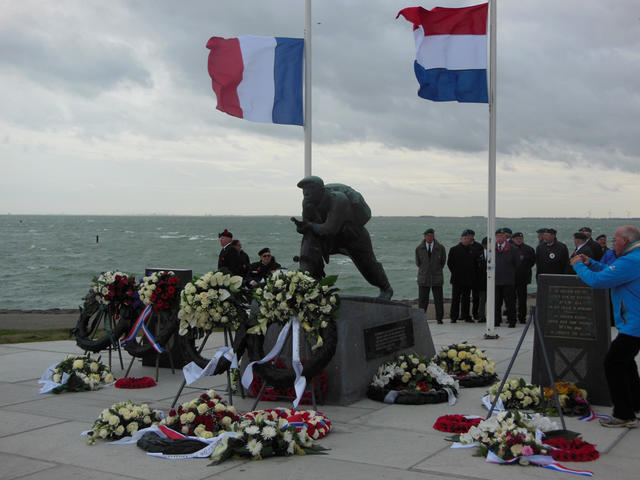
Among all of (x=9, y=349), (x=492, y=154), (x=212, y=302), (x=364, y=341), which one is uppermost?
(x=492, y=154)

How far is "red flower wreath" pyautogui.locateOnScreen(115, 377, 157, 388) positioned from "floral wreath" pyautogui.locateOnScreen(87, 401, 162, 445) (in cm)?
231

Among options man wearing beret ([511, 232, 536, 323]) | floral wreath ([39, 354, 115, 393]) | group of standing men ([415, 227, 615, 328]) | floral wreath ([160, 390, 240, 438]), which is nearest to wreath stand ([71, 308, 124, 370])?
floral wreath ([39, 354, 115, 393])

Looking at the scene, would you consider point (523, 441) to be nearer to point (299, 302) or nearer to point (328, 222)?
point (299, 302)

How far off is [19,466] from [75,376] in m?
3.18

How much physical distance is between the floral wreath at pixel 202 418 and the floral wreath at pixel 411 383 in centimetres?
213

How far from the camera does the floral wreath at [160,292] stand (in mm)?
8672

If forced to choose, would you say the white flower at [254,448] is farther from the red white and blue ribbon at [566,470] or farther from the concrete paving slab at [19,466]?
the red white and blue ribbon at [566,470]

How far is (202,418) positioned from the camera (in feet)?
20.0

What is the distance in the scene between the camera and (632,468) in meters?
5.33

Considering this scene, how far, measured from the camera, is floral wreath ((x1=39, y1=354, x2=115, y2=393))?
8.43m

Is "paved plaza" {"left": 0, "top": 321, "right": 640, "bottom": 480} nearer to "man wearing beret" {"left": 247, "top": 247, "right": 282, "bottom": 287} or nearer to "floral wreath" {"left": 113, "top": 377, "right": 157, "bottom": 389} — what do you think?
"floral wreath" {"left": 113, "top": 377, "right": 157, "bottom": 389}

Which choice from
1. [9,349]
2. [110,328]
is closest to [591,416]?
[110,328]

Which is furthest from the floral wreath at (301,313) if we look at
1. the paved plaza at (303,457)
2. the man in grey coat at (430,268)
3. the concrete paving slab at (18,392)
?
the man in grey coat at (430,268)

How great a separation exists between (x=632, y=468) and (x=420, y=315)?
4.24m
